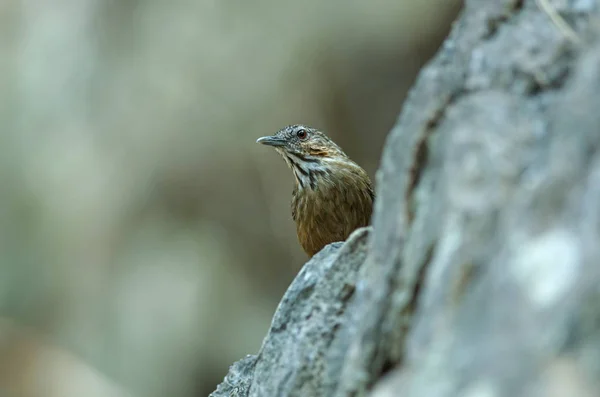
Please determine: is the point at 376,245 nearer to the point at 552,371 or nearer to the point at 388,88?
the point at 552,371

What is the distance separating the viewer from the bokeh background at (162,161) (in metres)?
11.4

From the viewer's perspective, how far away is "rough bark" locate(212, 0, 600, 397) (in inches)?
83.0

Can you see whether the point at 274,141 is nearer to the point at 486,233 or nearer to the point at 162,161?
the point at 486,233

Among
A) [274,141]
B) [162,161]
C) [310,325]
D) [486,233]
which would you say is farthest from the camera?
[162,161]

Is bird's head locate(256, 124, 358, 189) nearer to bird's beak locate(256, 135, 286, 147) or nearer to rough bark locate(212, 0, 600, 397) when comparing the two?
bird's beak locate(256, 135, 286, 147)

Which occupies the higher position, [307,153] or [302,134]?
[302,134]

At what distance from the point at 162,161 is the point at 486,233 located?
10.00 meters

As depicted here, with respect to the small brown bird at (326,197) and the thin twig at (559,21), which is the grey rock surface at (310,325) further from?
the small brown bird at (326,197)

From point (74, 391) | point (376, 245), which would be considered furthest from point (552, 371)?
point (74, 391)

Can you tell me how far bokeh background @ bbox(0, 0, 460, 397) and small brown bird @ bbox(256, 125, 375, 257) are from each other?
5.95 metres

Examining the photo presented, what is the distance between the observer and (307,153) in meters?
6.05

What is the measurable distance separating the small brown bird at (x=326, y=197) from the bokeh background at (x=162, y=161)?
595 cm

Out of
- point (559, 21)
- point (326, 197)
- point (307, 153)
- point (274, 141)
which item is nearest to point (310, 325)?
point (559, 21)

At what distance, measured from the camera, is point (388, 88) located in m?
12.7
